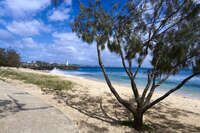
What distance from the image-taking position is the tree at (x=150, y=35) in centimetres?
230

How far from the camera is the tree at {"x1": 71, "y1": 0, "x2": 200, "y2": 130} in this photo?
2301 millimetres

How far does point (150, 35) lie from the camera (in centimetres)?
289

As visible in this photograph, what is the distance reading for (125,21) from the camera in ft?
9.96

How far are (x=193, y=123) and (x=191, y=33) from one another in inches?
117

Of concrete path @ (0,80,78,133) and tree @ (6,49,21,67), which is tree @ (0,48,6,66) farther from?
concrete path @ (0,80,78,133)

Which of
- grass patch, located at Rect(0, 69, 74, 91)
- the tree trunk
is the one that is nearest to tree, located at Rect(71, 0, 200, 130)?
the tree trunk

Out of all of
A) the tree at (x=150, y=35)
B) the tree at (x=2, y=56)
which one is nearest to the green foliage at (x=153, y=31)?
the tree at (x=150, y=35)

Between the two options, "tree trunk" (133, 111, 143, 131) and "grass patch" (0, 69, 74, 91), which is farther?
"grass patch" (0, 69, 74, 91)

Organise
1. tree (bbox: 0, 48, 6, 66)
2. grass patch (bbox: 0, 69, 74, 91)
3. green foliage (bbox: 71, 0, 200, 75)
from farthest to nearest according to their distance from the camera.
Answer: tree (bbox: 0, 48, 6, 66) < grass patch (bbox: 0, 69, 74, 91) < green foliage (bbox: 71, 0, 200, 75)

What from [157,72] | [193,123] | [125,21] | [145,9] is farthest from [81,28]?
[193,123]

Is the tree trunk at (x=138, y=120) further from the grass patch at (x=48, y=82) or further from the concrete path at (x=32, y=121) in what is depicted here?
the grass patch at (x=48, y=82)

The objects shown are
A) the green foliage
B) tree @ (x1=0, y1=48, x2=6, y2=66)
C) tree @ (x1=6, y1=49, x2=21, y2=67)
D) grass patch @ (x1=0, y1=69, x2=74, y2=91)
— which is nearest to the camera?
the green foliage

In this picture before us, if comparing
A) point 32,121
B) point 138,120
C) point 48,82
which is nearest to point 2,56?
point 48,82

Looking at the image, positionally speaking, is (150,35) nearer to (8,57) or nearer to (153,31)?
(153,31)
